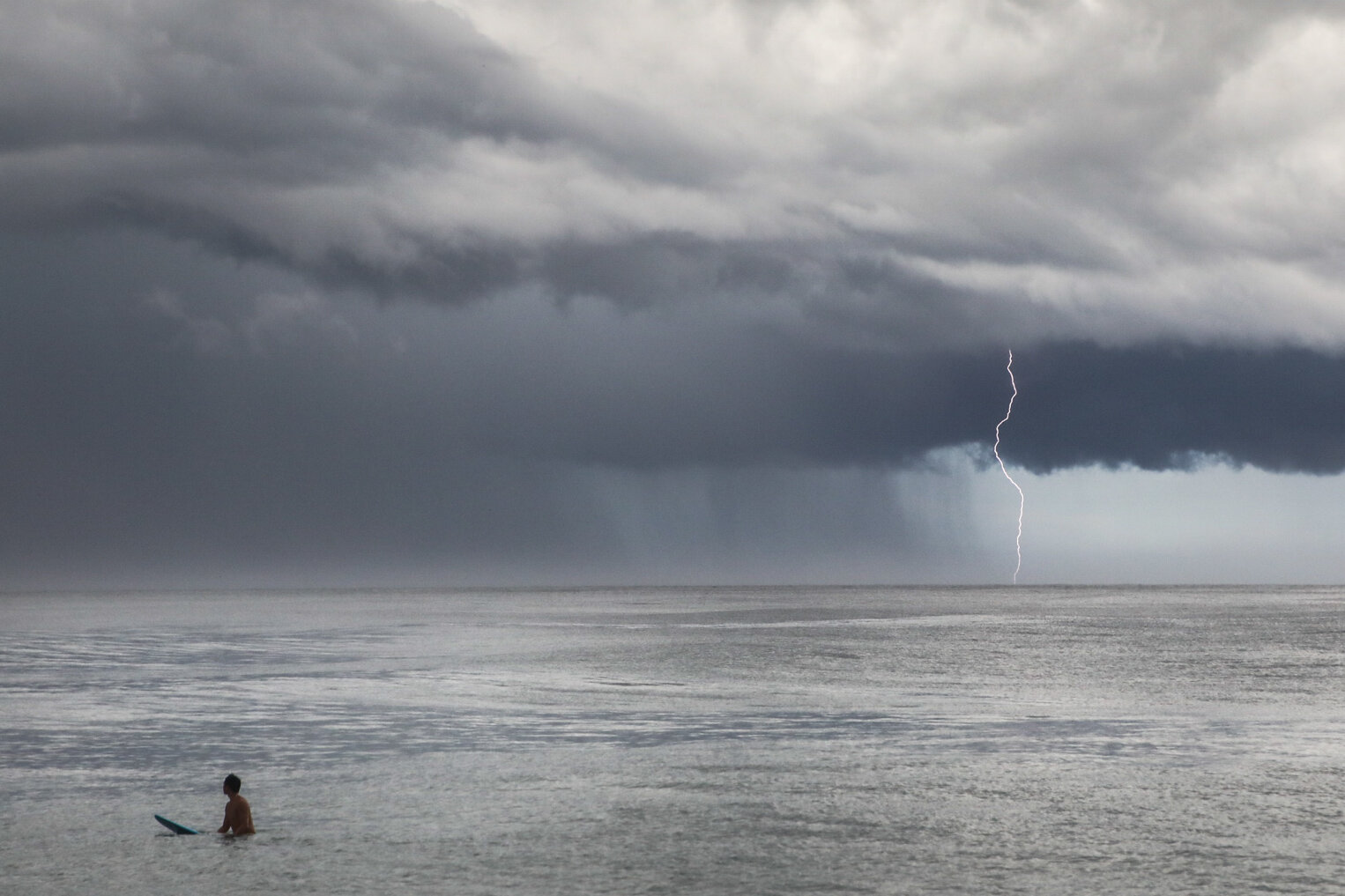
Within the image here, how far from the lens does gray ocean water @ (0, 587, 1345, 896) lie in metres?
26.8

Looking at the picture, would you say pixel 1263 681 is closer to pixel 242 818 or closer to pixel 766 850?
pixel 766 850

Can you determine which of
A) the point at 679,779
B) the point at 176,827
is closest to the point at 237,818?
the point at 176,827

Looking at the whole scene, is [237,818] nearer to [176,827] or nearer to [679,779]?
[176,827]

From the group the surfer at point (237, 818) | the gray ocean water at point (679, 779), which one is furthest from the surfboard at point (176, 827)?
the surfer at point (237, 818)

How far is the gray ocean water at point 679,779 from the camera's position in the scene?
26.8m

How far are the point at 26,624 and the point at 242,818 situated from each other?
160 m

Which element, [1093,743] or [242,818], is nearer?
[242,818]

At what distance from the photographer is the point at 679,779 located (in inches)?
1475

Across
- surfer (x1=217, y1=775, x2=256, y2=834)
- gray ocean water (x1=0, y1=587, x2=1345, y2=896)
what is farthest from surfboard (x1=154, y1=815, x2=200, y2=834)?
surfer (x1=217, y1=775, x2=256, y2=834)

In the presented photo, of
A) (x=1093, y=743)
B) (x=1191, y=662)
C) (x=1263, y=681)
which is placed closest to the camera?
(x=1093, y=743)

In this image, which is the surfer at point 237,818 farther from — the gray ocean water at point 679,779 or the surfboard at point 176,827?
the surfboard at point 176,827

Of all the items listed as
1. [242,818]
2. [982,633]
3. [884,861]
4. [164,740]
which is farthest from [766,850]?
[982,633]

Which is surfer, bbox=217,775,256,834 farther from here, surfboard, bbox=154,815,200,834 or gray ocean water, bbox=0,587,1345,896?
surfboard, bbox=154,815,200,834

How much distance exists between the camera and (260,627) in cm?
15650
